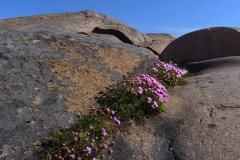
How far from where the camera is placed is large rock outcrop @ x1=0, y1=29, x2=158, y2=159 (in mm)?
4727

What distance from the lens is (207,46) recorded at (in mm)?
13773

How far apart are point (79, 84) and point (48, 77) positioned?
558 mm

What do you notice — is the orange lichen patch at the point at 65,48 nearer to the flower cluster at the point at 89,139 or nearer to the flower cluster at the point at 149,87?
the flower cluster at the point at 149,87

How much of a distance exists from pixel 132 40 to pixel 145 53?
7154mm

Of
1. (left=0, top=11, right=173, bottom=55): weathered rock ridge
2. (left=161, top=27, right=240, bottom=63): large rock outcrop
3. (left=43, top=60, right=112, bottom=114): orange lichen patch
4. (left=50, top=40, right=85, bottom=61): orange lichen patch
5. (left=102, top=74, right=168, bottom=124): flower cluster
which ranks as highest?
(left=50, top=40, right=85, bottom=61): orange lichen patch

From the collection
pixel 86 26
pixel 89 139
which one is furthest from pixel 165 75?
pixel 86 26

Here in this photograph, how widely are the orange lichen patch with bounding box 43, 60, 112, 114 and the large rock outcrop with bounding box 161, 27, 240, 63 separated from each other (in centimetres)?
769

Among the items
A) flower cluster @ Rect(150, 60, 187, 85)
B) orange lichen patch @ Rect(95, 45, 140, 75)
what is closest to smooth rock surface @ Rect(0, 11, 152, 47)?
flower cluster @ Rect(150, 60, 187, 85)

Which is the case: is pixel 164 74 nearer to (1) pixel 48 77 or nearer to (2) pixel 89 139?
(1) pixel 48 77

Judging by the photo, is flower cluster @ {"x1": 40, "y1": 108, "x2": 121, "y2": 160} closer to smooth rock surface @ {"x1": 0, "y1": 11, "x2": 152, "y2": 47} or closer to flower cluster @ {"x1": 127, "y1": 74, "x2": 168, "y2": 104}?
flower cluster @ {"x1": 127, "y1": 74, "x2": 168, "y2": 104}

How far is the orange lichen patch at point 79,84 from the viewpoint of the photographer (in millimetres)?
5559

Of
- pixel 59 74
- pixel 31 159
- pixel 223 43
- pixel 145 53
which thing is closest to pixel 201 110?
pixel 145 53

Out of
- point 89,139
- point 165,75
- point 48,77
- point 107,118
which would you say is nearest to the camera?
point 89,139

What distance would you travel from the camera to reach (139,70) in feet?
24.8
